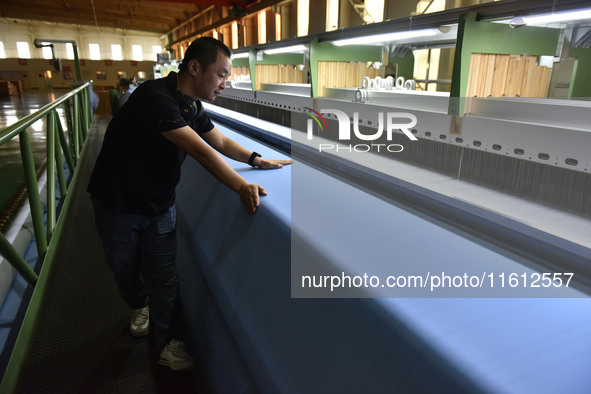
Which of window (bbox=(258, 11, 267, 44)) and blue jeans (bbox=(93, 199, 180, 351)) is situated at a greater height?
window (bbox=(258, 11, 267, 44))

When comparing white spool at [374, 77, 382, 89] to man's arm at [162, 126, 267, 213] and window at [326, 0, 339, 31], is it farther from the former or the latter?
window at [326, 0, 339, 31]

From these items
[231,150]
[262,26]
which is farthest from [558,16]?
[262,26]

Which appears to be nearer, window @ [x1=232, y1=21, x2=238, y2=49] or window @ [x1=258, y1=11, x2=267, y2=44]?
window @ [x1=258, y1=11, x2=267, y2=44]

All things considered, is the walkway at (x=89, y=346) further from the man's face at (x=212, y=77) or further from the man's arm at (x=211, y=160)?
the man's face at (x=212, y=77)

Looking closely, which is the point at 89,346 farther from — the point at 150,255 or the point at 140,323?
the point at 150,255

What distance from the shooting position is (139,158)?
144 cm

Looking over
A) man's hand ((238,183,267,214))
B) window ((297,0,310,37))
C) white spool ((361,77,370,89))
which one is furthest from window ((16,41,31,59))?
man's hand ((238,183,267,214))

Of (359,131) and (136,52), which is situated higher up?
(136,52)

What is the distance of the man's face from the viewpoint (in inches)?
54.9

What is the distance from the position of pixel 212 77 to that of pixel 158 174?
17.7 inches

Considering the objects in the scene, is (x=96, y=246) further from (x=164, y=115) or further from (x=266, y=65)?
(x=266, y=65)

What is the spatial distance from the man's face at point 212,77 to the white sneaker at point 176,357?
1.12 metres

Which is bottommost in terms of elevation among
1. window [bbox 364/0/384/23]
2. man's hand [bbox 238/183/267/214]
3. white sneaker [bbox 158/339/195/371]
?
white sneaker [bbox 158/339/195/371]

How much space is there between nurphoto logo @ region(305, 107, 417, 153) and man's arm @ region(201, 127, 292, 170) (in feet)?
1.68
